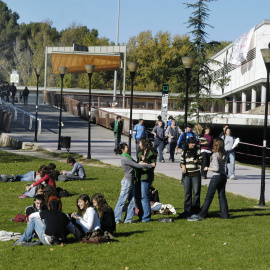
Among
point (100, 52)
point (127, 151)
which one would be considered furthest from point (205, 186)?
point (100, 52)

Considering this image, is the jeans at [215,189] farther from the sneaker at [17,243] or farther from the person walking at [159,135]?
the person walking at [159,135]

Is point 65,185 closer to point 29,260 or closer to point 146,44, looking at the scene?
point 29,260

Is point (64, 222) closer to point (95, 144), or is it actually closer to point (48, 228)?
Result: point (48, 228)

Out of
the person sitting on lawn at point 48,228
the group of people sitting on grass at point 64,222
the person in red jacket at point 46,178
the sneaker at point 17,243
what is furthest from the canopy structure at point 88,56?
the sneaker at point 17,243

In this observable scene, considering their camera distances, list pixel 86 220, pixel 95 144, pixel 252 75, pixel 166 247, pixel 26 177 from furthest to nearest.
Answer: pixel 252 75
pixel 95 144
pixel 26 177
pixel 86 220
pixel 166 247

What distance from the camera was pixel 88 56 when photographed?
50.6 meters

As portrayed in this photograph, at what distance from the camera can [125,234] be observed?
33.9 feet

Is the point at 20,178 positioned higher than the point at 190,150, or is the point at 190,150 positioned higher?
the point at 190,150

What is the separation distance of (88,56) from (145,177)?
40.3m

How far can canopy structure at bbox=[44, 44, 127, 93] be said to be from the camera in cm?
4966

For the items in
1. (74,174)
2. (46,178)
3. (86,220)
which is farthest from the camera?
(74,174)

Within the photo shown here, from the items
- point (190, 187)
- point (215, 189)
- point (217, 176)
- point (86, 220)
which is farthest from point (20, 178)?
point (86, 220)

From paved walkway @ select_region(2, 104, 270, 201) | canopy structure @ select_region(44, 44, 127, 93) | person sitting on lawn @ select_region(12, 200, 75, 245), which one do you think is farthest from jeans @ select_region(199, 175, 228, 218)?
canopy structure @ select_region(44, 44, 127, 93)

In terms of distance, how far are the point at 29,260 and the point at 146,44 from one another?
228 feet
